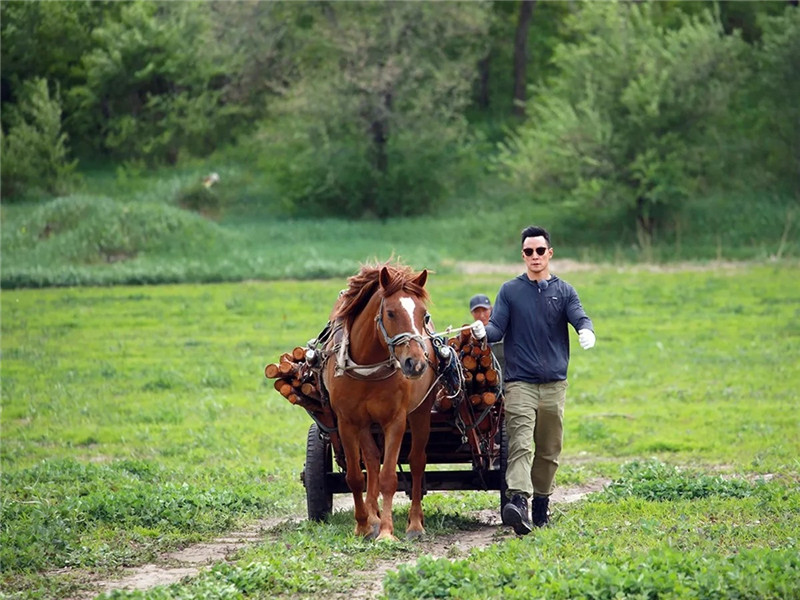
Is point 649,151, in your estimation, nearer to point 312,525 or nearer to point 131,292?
point 131,292

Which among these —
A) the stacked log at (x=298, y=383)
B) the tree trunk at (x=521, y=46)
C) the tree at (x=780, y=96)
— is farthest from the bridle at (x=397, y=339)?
the tree trunk at (x=521, y=46)

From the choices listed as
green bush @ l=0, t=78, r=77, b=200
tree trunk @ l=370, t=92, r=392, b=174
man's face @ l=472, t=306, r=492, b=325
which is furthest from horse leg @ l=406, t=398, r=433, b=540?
green bush @ l=0, t=78, r=77, b=200

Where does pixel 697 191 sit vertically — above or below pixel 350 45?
below

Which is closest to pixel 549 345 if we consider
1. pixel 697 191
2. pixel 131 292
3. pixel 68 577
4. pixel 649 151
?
pixel 68 577

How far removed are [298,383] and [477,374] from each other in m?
1.41

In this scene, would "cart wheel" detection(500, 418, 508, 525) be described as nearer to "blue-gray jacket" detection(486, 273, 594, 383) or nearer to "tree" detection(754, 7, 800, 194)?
"blue-gray jacket" detection(486, 273, 594, 383)

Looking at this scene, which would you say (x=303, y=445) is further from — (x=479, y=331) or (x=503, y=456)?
(x=479, y=331)

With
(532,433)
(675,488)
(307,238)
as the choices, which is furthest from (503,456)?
(307,238)

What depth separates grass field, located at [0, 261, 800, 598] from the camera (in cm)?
745

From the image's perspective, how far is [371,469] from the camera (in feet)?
30.9

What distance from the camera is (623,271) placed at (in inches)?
1377

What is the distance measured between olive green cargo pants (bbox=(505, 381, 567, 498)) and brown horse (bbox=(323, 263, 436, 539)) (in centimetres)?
69

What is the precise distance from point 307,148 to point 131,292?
55.9ft

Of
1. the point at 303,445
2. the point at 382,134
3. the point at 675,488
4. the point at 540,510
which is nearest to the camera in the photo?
the point at 540,510
